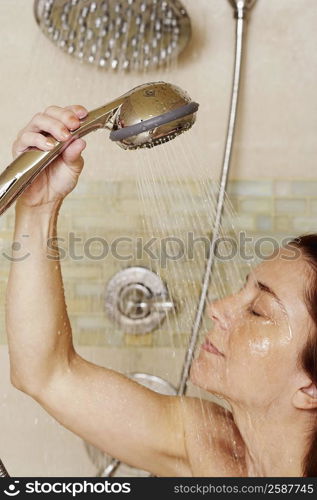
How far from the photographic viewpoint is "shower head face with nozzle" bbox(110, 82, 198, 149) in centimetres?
76

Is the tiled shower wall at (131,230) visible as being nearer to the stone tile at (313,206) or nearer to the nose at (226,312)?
the stone tile at (313,206)

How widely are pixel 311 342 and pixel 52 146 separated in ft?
1.52

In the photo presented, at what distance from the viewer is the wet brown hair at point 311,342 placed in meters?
1.01

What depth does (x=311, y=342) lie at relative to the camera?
1010 mm

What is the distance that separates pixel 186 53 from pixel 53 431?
34.3 inches

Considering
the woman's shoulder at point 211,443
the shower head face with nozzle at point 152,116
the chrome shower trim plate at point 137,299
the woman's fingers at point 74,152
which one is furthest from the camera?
the chrome shower trim plate at point 137,299

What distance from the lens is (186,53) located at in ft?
5.04

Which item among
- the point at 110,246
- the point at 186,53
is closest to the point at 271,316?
the point at 110,246

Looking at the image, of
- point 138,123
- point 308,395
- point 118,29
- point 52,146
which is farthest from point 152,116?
point 118,29

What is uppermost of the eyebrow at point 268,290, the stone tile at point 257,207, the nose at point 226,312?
the stone tile at point 257,207

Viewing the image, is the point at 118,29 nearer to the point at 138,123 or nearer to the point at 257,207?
the point at 257,207

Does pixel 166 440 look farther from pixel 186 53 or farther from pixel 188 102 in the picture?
pixel 186 53

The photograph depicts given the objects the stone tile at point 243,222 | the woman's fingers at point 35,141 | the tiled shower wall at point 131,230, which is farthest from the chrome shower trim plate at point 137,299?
the woman's fingers at point 35,141

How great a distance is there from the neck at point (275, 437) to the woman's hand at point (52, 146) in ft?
1.39
